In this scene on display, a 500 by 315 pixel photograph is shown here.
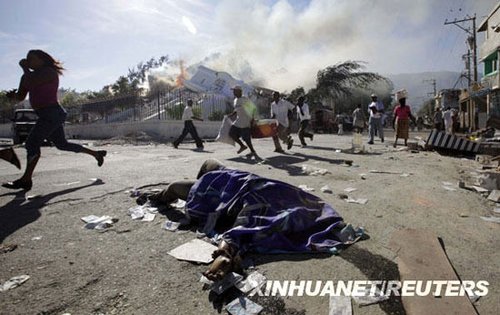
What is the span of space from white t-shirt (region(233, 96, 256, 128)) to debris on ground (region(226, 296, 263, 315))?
18.9ft

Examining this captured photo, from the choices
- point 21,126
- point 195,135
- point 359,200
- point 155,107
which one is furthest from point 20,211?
point 155,107

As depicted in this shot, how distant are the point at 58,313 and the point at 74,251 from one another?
0.79m

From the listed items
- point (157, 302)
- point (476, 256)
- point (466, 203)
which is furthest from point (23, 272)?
point (466, 203)

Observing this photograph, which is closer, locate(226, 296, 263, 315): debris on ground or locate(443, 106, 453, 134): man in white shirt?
locate(226, 296, 263, 315): debris on ground

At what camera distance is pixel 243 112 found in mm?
7242

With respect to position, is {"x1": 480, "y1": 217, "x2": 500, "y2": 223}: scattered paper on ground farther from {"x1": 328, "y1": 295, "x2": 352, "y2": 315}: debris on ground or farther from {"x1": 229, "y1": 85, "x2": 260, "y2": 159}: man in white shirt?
{"x1": 229, "y1": 85, "x2": 260, "y2": 159}: man in white shirt

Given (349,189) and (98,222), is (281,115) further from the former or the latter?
(98,222)

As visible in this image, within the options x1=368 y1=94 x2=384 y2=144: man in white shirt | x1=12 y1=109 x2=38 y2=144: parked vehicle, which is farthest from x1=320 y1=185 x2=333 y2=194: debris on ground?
x1=12 y1=109 x2=38 y2=144: parked vehicle

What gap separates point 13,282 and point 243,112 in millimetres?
5678

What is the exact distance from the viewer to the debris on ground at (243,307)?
165 cm

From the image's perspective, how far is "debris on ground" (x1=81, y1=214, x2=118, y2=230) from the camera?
2.89m

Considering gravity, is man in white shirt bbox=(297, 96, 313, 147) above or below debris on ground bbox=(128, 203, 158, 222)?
above

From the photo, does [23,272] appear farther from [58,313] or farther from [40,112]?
[40,112]

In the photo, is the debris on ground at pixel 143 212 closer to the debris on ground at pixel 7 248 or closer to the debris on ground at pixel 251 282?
the debris on ground at pixel 7 248
